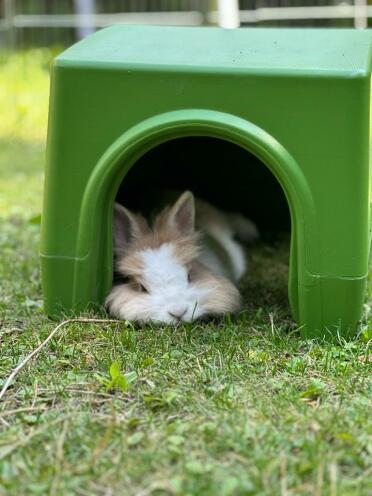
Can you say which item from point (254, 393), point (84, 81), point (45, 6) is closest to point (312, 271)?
point (254, 393)

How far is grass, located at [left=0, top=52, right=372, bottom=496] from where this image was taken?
80.5 inches

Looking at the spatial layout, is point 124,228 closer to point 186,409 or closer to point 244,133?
point 244,133

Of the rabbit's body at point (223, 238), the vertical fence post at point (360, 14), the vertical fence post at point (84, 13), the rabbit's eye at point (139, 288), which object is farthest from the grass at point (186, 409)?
the vertical fence post at point (84, 13)

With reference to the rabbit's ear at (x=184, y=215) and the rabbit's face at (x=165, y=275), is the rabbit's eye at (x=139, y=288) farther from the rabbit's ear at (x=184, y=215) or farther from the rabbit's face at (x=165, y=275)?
the rabbit's ear at (x=184, y=215)

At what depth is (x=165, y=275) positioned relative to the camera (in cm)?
311

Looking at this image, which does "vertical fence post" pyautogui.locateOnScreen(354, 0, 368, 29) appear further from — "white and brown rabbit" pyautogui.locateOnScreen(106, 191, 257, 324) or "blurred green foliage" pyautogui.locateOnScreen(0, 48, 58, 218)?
"white and brown rabbit" pyautogui.locateOnScreen(106, 191, 257, 324)

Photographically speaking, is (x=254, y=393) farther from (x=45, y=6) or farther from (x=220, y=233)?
(x=45, y=6)

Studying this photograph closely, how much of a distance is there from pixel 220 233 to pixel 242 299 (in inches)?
27.1

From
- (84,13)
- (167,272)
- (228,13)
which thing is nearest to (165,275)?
(167,272)

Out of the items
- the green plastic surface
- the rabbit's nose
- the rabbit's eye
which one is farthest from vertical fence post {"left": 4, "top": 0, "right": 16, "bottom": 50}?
the rabbit's nose

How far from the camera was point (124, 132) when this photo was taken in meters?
2.93

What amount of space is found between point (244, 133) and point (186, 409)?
39.7 inches

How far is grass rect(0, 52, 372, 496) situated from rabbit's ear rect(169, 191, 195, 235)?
425 millimetres

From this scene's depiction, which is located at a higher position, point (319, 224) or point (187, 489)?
point (319, 224)
